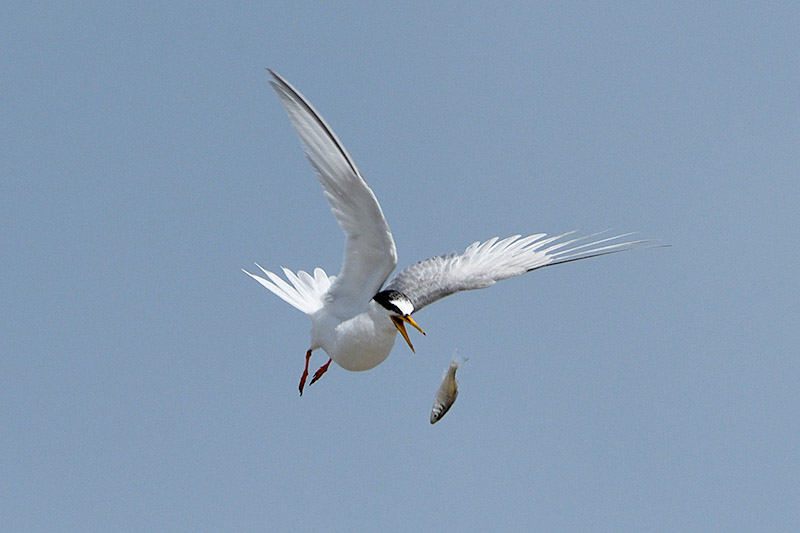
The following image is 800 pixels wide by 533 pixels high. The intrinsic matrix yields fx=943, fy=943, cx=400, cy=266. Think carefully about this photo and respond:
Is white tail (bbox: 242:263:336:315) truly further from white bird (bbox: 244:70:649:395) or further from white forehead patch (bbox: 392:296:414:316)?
white forehead patch (bbox: 392:296:414:316)

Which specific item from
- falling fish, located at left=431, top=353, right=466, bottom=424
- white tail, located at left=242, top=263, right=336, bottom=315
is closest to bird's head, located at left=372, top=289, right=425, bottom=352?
falling fish, located at left=431, top=353, right=466, bottom=424

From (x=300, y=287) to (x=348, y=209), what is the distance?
223 centimetres

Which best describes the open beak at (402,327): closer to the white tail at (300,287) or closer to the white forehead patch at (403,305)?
the white forehead patch at (403,305)

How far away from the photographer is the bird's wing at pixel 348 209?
821 cm

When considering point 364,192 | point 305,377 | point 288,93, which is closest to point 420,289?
point 305,377

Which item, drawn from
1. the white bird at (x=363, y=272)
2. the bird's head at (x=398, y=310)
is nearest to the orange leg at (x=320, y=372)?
the white bird at (x=363, y=272)

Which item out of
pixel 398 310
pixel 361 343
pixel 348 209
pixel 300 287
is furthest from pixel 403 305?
pixel 300 287

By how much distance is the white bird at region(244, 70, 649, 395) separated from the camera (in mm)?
8469

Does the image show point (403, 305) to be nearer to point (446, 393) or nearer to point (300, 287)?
point (446, 393)

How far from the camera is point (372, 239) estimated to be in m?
9.16

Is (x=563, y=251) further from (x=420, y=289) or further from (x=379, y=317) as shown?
(x=379, y=317)

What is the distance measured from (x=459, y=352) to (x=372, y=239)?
1.56 meters

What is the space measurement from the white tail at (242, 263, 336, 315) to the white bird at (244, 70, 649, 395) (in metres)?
0.01

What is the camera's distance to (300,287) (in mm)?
10922
